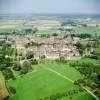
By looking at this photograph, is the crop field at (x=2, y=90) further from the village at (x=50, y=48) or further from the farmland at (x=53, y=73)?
the village at (x=50, y=48)

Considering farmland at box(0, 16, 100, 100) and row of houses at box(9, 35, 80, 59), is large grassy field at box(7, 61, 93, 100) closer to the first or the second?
farmland at box(0, 16, 100, 100)

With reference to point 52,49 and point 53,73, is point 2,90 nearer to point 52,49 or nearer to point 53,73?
point 53,73

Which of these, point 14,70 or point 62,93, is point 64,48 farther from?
point 62,93

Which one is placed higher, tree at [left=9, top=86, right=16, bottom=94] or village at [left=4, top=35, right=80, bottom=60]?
tree at [left=9, top=86, right=16, bottom=94]

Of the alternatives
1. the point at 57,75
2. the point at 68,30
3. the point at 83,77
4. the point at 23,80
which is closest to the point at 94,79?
the point at 83,77

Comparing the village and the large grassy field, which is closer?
the large grassy field

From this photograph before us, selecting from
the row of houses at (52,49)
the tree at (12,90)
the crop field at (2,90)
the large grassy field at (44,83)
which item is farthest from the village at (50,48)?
the tree at (12,90)

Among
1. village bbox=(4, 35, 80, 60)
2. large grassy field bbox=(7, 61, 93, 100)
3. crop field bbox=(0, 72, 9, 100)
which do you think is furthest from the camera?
village bbox=(4, 35, 80, 60)

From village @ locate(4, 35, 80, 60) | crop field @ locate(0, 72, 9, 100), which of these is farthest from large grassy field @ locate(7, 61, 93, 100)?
village @ locate(4, 35, 80, 60)
